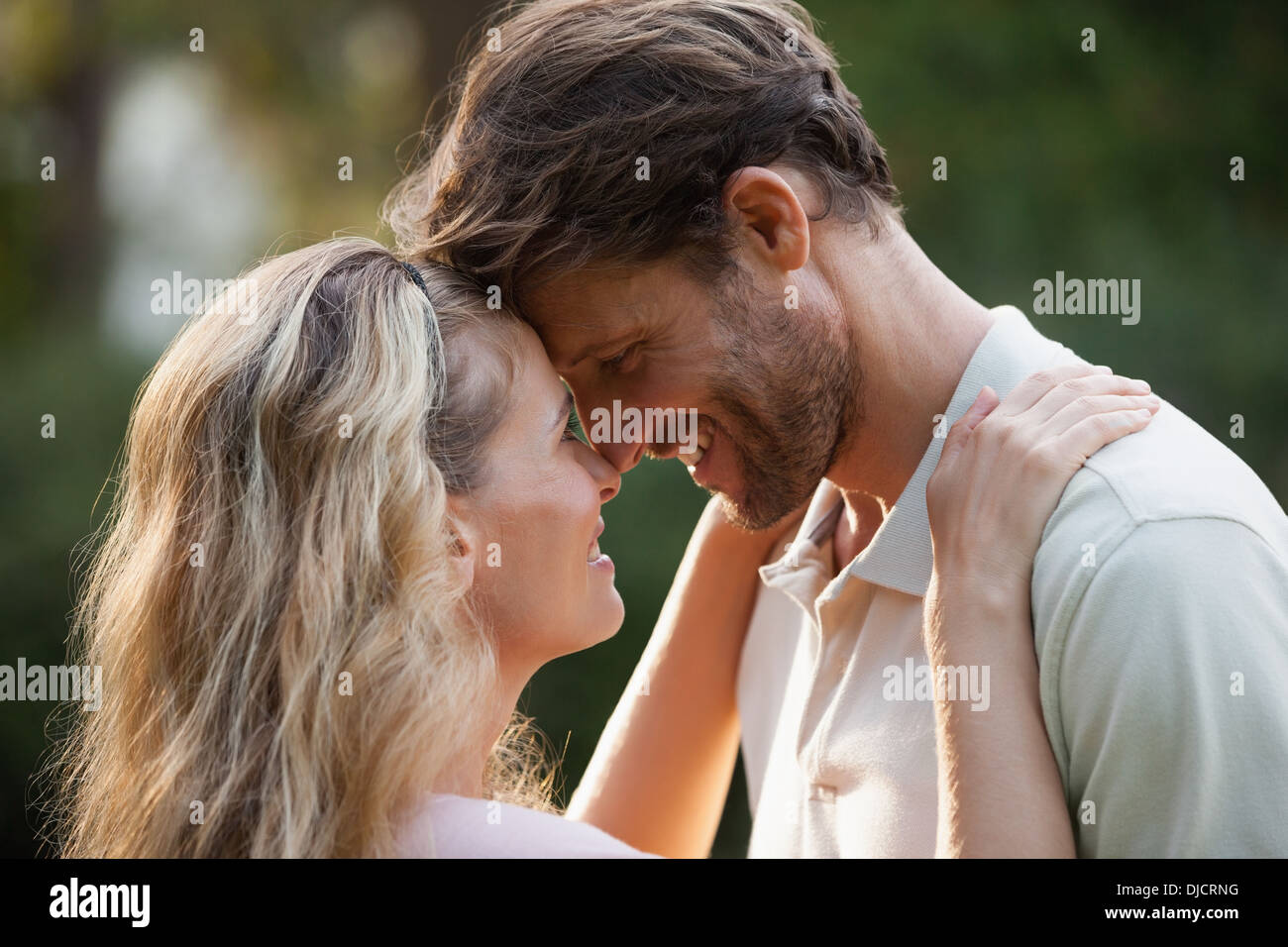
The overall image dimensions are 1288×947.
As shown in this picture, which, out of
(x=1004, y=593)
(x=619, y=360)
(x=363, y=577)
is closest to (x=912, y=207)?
(x=619, y=360)

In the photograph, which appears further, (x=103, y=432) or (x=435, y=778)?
(x=103, y=432)

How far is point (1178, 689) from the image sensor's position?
1.67 m

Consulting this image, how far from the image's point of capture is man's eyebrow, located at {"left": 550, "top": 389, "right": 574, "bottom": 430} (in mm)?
2152

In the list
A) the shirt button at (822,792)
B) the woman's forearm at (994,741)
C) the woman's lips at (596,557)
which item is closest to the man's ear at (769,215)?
the woman's lips at (596,557)

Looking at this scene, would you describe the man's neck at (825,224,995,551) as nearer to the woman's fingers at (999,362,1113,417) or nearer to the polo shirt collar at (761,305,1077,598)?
the polo shirt collar at (761,305,1077,598)

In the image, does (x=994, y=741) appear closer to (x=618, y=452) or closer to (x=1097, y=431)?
(x=1097, y=431)

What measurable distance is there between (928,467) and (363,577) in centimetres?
106

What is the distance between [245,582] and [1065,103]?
18.0 feet

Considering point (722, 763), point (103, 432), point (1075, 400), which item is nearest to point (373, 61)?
point (103, 432)

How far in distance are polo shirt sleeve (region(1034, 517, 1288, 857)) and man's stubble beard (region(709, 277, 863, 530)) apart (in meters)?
0.69

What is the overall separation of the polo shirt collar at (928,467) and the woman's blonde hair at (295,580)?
758mm

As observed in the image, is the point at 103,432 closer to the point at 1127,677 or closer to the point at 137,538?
the point at 137,538

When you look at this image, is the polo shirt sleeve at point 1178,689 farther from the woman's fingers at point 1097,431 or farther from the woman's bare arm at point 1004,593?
the woman's fingers at point 1097,431

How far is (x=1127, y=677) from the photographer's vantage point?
5.56ft
